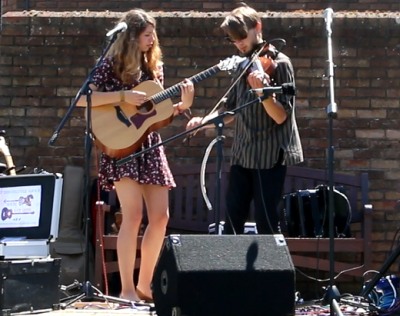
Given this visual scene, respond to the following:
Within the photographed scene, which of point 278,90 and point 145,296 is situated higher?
point 278,90

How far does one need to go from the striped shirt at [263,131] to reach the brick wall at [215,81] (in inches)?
82.0

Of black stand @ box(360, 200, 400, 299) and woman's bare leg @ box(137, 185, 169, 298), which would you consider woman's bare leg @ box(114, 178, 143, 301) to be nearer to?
woman's bare leg @ box(137, 185, 169, 298)

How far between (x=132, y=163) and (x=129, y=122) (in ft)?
0.94

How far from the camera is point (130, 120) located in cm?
585

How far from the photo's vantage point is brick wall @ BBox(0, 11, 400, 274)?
7.67 meters

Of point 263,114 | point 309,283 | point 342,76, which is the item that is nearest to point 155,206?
point 263,114

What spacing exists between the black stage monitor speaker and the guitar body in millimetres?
1386

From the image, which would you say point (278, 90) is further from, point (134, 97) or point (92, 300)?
point (92, 300)

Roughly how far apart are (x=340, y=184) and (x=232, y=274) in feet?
10.9

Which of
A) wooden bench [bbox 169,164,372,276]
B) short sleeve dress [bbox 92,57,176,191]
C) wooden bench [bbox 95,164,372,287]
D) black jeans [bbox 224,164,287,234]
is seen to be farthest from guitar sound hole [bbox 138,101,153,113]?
wooden bench [bbox 169,164,372,276]

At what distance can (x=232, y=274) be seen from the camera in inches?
172

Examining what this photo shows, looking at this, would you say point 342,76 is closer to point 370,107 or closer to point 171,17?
point 370,107

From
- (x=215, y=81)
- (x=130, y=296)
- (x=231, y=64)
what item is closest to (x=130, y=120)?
(x=231, y=64)

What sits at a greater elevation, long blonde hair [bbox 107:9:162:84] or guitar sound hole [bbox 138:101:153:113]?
long blonde hair [bbox 107:9:162:84]
